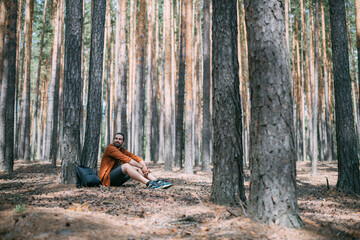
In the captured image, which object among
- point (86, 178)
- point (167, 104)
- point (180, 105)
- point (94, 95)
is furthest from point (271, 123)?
point (180, 105)

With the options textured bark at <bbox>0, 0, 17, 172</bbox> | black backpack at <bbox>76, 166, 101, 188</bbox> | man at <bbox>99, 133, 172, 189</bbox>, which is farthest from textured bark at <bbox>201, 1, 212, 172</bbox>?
textured bark at <bbox>0, 0, 17, 172</bbox>

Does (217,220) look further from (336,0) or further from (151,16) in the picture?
(151,16)

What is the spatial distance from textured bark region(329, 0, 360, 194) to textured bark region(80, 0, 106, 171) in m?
5.80

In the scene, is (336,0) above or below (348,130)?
above

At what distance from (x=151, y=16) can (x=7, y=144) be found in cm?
1078

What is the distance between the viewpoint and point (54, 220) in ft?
9.57

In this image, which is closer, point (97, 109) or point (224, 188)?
point (224, 188)

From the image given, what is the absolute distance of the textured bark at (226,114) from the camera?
409 cm

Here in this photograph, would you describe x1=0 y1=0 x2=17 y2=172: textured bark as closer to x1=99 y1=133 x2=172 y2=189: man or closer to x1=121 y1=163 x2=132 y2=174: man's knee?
x1=99 y1=133 x2=172 y2=189: man

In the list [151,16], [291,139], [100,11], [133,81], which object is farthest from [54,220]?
[133,81]

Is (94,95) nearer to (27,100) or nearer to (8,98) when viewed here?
(8,98)

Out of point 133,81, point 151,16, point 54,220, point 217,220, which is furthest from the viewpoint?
point 133,81

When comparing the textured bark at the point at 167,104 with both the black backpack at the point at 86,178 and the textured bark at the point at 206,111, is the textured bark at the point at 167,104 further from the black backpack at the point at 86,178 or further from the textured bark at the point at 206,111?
the black backpack at the point at 86,178

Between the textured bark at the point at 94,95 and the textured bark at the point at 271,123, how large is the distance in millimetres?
4698
